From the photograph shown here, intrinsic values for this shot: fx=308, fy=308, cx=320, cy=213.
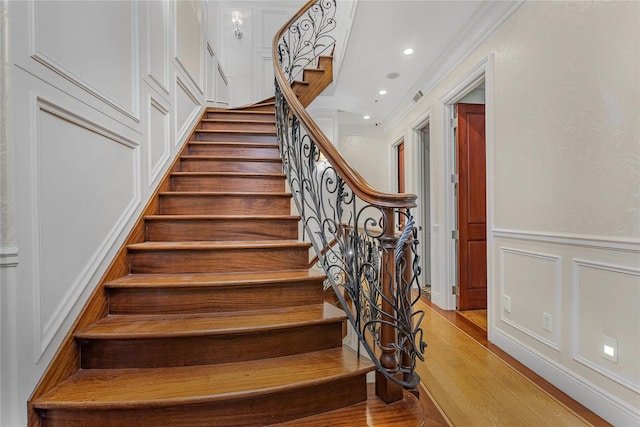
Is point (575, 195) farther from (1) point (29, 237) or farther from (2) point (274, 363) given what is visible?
(1) point (29, 237)

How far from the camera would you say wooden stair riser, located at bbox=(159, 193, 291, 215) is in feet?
7.77

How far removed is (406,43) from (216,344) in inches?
120

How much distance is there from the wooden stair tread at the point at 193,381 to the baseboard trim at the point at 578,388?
1.28 m

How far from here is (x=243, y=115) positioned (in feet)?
12.5

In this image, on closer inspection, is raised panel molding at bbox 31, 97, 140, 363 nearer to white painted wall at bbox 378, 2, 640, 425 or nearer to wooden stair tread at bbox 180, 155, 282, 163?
wooden stair tread at bbox 180, 155, 282, 163

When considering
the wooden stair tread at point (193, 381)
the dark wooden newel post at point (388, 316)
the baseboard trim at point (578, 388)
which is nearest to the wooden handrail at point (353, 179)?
the dark wooden newel post at point (388, 316)

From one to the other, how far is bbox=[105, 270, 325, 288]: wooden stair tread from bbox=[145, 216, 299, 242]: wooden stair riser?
0.37 metres

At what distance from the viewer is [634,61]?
148 cm

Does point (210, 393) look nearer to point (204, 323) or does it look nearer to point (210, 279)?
point (204, 323)

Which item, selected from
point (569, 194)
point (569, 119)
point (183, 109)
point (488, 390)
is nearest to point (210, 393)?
point (488, 390)

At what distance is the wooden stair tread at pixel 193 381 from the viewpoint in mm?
1130

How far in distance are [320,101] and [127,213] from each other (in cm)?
334

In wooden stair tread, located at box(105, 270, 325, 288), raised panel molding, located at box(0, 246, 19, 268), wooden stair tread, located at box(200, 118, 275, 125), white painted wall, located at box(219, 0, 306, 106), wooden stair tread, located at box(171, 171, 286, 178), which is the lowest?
wooden stair tread, located at box(105, 270, 325, 288)

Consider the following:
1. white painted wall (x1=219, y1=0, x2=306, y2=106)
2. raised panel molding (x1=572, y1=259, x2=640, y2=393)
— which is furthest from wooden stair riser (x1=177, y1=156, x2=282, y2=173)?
white painted wall (x1=219, y1=0, x2=306, y2=106)
